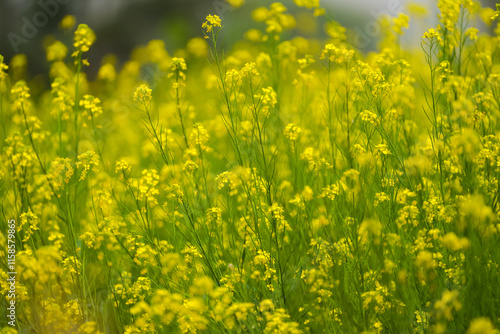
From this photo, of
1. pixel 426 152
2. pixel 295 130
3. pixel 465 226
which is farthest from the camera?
pixel 295 130

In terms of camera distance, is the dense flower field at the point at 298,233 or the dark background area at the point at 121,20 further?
the dark background area at the point at 121,20

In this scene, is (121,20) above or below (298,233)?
above

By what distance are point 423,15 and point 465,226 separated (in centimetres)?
182

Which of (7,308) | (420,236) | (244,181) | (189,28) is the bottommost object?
(7,308)

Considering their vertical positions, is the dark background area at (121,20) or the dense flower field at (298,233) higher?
the dark background area at (121,20)

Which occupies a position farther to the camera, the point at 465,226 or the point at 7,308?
the point at 7,308

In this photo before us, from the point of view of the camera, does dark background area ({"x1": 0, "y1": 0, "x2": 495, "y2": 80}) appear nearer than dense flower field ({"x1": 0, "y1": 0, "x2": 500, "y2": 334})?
No

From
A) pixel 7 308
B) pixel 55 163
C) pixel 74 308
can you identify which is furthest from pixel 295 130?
pixel 7 308

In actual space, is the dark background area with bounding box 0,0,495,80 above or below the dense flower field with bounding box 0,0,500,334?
above

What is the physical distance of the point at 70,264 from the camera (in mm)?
2482

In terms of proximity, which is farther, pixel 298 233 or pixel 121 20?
pixel 121 20

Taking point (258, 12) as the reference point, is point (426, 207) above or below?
below

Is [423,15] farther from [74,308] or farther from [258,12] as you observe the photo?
[74,308]

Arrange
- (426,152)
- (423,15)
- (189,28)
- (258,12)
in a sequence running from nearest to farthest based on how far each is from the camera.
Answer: (426,152) < (423,15) < (258,12) < (189,28)
